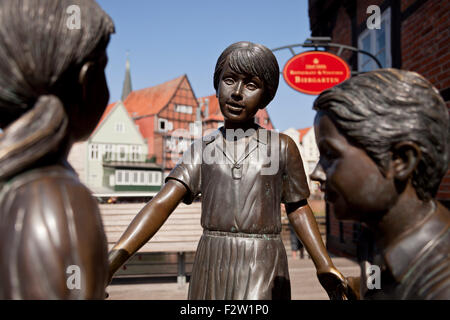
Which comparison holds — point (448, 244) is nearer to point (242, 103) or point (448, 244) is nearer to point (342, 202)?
point (342, 202)

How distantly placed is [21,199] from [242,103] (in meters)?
1.22

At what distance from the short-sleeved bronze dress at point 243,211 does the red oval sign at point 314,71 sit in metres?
5.14

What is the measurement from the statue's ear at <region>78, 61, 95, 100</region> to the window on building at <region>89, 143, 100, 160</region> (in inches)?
1151

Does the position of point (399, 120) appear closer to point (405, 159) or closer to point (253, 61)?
point (405, 159)

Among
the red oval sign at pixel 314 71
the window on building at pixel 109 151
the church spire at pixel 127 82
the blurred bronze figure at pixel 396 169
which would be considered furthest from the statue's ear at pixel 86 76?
the church spire at pixel 127 82

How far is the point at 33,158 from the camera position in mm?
979

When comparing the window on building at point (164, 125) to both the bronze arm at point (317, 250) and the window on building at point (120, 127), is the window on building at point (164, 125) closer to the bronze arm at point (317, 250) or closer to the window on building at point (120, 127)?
the window on building at point (120, 127)

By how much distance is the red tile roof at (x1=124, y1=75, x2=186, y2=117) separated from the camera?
3378 cm

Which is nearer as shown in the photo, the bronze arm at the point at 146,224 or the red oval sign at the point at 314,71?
the bronze arm at the point at 146,224

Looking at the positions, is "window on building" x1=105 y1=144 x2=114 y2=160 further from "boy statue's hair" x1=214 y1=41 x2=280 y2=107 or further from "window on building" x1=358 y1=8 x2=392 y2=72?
"boy statue's hair" x1=214 y1=41 x2=280 y2=107

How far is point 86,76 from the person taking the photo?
3.44ft

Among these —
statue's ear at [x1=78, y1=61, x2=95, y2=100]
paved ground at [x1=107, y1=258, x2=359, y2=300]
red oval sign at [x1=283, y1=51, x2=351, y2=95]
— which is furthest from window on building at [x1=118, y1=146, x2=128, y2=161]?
statue's ear at [x1=78, y1=61, x2=95, y2=100]

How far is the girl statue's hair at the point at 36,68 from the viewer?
948 millimetres
